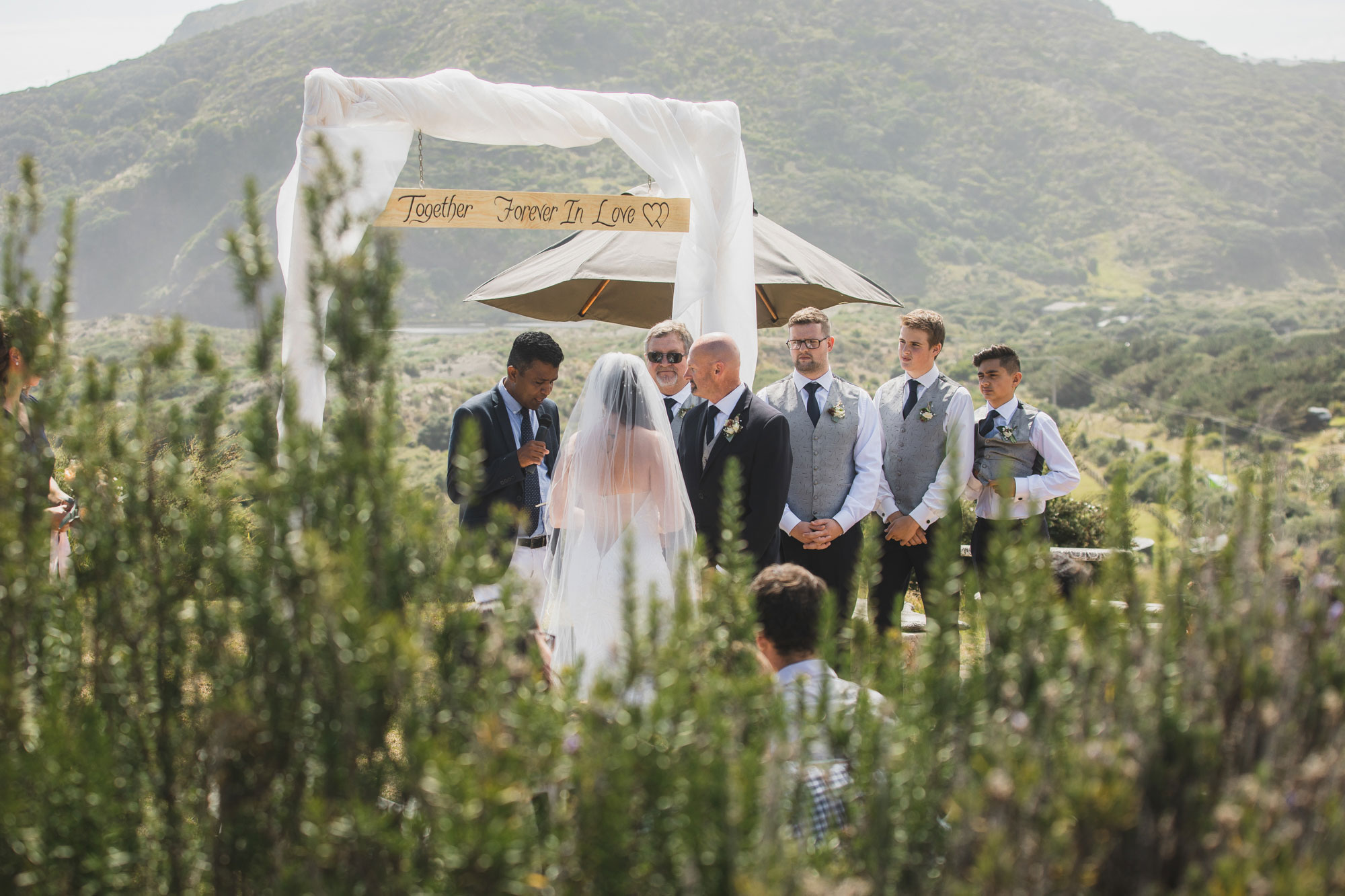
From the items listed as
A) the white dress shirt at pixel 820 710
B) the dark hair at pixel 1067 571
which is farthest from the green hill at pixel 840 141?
the white dress shirt at pixel 820 710

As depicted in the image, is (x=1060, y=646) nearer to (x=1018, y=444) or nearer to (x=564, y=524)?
(x=564, y=524)

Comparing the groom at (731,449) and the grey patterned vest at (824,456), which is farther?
the grey patterned vest at (824,456)

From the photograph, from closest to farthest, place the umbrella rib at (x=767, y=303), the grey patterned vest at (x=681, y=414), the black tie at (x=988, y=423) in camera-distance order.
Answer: the grey patterned vest at (x=681, y=414) → the black tie at (x=988, y=423) → the umbrella rib at (x=767, y=303)

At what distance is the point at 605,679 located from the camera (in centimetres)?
131

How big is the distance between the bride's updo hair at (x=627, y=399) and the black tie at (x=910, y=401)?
181 cm

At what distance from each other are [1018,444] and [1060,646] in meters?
3.71

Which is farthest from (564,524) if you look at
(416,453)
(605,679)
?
(416,453)

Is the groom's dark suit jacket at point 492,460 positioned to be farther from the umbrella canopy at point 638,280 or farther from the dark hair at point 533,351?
the umbrella canopy at point 638,280

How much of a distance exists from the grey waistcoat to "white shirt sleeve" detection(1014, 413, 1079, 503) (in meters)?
Answer: 1.63

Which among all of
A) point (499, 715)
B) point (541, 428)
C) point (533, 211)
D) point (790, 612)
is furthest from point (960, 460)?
point (499, 715)

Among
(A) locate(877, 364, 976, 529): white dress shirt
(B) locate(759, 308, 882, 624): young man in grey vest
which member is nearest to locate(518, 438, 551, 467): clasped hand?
(B) locate(759, 308, 882, 624): young man in grey vest

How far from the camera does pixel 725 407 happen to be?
4.43 metres

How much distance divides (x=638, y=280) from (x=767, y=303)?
1485mm

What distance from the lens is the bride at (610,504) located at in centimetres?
384
